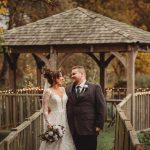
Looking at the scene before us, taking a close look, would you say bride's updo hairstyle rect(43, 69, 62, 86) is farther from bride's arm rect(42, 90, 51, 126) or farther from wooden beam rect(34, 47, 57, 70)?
wooden beam rect(34, 47, 57, 70)

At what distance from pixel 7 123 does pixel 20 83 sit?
15270mm

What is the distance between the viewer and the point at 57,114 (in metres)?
9.42

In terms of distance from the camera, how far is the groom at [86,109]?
8.83m

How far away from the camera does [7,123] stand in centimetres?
1733

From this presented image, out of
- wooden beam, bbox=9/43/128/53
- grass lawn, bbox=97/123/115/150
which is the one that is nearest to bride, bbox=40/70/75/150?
grass lawn, bbox=97/123/115/150

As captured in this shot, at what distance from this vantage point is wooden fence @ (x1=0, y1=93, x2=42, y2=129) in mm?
16797

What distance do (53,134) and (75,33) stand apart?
983cm

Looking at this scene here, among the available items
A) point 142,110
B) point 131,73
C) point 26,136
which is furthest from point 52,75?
point 142,110

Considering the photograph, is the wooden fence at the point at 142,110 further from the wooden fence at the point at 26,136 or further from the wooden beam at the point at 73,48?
the wooden fence at the point at 26,136

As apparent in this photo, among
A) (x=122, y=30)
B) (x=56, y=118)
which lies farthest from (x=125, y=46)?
(x=56, y=118)

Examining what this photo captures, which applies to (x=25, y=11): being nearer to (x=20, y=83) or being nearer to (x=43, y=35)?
(x=20, y=83)

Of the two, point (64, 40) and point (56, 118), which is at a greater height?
point (64, 40)

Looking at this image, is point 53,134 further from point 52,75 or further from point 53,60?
point 53,60

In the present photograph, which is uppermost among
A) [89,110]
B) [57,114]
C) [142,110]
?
[89,110]
